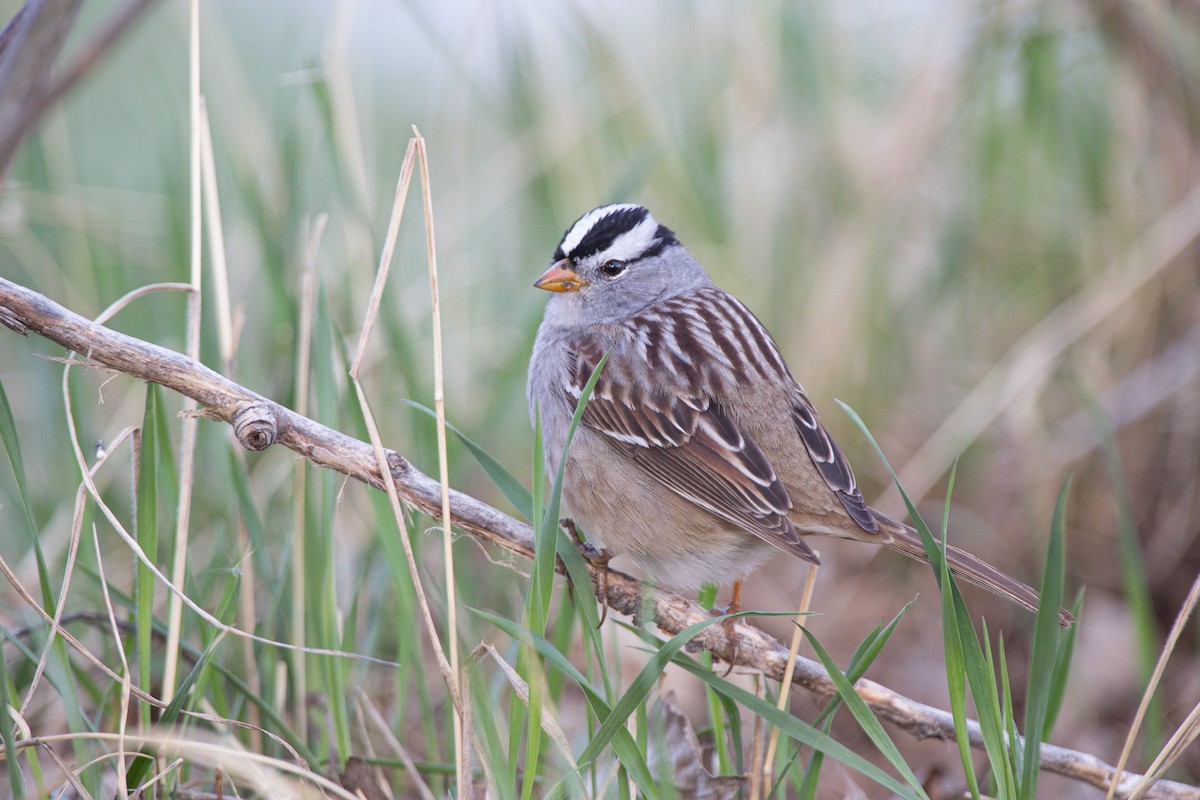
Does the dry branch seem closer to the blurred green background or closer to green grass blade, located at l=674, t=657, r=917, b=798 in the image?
green grass blade, located at l=674, t=657, r=917, b=798

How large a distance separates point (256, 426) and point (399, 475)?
0.36m

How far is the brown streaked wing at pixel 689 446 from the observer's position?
2.72 metres

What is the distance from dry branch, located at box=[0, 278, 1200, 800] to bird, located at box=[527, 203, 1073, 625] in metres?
0.21

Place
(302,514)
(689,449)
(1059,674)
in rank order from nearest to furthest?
1. (1059,674)
2. (302,514)
3. (689,449)

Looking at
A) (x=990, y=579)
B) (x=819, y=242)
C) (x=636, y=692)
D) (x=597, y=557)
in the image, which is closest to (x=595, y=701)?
(x=636, y=692)

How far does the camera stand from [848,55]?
4934 millimetres

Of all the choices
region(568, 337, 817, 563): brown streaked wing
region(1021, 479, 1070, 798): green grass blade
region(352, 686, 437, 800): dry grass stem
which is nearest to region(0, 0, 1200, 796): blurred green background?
region(568, 337, 817, 563): brown streaked wing

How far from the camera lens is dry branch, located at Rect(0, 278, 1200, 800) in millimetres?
2006

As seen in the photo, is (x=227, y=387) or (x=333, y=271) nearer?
(x=227, y=387)

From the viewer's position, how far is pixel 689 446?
2910 mm

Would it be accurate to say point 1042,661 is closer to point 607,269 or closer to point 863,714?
point 863,714

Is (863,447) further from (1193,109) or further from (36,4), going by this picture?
(36,4)

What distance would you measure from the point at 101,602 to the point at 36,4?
1.68 m

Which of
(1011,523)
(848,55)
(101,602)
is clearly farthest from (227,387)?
(848,55)
